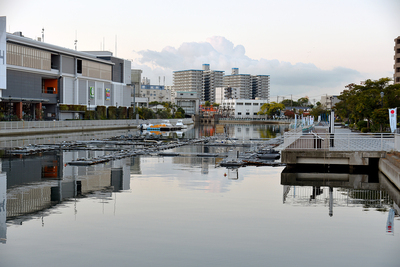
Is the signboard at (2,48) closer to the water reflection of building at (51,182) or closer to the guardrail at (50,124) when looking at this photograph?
the guardrail at (50,124)

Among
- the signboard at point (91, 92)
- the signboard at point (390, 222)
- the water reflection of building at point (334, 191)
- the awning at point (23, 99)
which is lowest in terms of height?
the signboard at point (390, 222)

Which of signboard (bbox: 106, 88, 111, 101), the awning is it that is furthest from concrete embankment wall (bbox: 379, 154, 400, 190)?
signboard (bbox: 106, 88, 111, 101)

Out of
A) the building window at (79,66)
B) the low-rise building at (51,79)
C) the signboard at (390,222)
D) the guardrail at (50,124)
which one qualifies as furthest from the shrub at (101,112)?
the signboard at (390,222)

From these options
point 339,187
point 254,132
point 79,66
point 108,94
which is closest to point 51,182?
point 339,187

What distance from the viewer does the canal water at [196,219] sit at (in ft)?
37.0

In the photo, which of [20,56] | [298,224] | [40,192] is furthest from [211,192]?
[20,56]

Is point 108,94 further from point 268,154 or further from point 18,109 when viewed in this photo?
point 268,154

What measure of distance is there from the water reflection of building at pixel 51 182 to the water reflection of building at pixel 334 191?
26.7ft

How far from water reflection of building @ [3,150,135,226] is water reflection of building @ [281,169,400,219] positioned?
8133 millimetres

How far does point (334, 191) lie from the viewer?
21.0m

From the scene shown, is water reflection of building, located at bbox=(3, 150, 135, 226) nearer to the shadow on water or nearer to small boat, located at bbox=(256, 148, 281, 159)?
the shadow on water

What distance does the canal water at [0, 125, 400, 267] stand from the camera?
1127 centimetres

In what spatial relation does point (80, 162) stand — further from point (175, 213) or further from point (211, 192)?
point (175, 213)

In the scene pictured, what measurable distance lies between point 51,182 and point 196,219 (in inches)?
419
